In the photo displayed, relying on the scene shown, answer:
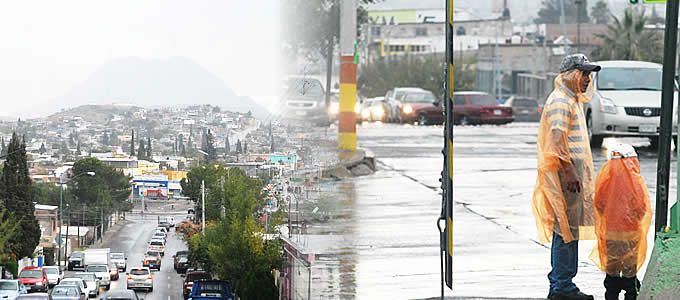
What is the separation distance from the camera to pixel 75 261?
5.39 meters

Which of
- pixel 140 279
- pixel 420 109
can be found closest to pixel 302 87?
pixel 140 279

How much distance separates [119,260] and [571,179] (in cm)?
288

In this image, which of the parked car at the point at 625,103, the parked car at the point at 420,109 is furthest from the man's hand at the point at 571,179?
the parked car at the point at 420,109

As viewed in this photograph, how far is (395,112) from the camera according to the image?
122 feet

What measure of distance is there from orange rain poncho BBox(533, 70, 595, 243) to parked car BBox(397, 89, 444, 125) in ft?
87.0

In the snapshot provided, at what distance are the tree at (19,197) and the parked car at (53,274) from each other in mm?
94

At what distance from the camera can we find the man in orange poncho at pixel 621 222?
24.4 ft

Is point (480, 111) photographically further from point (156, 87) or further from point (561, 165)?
point (156, 87)

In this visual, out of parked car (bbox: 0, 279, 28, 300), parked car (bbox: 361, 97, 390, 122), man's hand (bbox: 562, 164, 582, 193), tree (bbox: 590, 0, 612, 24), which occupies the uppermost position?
tree (bbox: 590, 0, 612, 24)

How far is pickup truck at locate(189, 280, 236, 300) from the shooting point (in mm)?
5355

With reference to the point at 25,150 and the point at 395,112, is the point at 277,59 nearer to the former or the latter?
the point at 25,150

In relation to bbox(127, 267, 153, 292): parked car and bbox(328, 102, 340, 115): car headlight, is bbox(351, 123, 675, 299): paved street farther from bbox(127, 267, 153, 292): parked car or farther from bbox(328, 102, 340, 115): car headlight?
bbox(127, 267, 153, 292): parked car

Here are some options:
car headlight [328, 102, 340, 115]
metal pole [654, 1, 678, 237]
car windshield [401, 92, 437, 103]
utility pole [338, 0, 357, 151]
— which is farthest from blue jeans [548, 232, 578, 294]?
car windshield [401, 92, 437, 103]

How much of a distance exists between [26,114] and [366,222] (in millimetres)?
5974
